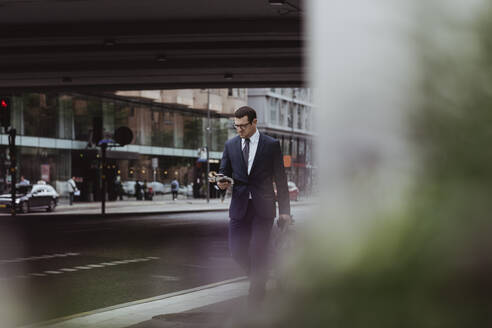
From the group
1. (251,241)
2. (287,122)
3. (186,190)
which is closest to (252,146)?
(251,241)

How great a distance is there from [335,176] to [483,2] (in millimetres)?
500

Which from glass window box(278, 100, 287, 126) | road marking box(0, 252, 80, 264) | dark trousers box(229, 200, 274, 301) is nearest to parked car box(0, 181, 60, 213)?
road marking box(0, 252, 80, 264)

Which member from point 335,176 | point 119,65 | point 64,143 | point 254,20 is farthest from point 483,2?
point 64,143

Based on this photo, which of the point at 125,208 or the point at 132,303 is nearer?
the point at 132,303

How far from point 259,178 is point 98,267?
542 centimetres

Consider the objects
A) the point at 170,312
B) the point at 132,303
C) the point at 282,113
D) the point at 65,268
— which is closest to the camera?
the point at 170,312

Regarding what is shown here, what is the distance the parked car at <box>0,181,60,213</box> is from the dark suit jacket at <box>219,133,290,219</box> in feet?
91.6

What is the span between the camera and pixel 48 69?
2595 centimetres

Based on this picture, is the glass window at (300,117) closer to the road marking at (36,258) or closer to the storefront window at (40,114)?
the storefront window at (40,114)

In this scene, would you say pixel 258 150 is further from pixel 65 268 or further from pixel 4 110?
pixel 4 110

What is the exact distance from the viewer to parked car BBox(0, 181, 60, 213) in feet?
107

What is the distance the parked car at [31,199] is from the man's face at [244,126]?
92.2 ft

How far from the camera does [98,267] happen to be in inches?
A: 432

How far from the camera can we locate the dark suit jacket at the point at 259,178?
6.30m
